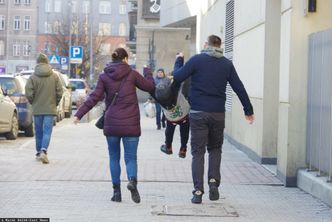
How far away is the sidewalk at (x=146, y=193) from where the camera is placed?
7.98m

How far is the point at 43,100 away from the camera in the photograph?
41.1ft

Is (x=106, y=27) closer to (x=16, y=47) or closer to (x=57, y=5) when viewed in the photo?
(x=57, y=5)

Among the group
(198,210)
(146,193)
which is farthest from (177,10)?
(198,210)

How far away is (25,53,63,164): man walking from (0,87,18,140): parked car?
3.86 m

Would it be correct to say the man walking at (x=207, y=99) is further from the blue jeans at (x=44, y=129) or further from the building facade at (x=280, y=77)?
the blue jeans at (x=44, y=129)

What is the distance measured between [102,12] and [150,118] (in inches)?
2866

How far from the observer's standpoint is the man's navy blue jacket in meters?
8.66

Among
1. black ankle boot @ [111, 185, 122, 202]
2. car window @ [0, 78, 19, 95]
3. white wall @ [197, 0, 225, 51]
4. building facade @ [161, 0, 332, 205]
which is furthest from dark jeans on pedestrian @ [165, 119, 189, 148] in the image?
white wall @ [197, 0, 225, 51]

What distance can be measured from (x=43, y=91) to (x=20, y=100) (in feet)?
19.5

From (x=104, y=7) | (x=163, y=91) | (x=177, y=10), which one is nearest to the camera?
(x=163, y=91)

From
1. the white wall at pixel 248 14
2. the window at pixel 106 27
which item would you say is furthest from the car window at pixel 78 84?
the window at pixel 106 27

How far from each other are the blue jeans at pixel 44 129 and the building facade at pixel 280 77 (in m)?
3.49

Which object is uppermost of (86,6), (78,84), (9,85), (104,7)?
(104,7)

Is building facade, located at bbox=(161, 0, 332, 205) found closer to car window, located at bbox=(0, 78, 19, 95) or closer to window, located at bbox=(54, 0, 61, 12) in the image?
car window, located at bbox=(0, 78, 19, 95)
